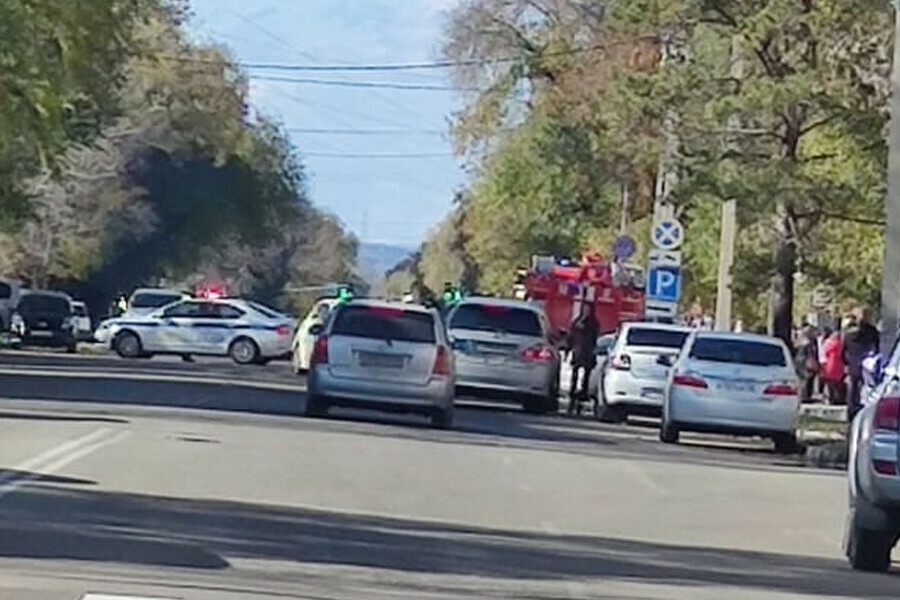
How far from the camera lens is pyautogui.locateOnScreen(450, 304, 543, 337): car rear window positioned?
123ft

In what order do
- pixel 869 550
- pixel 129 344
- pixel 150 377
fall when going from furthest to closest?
pixel 129 344, pixel 150 377, pixel 869 550

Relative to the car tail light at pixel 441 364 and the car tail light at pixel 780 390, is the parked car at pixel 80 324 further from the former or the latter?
the car tail light at pixel 780 390

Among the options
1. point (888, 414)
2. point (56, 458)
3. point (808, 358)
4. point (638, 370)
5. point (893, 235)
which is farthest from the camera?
point (808, 358)

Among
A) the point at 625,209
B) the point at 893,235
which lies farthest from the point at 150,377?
the point at 625,209

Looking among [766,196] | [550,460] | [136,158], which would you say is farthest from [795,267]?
[136,158]

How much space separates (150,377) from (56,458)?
67.1 feet

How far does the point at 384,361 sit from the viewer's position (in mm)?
30969

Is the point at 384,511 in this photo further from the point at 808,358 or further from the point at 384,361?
the point at 808,358

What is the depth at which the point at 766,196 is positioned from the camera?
42156mm

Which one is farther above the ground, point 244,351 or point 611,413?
point 244,351

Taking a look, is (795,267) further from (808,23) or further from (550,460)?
(550,460)

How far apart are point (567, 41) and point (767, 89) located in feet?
101

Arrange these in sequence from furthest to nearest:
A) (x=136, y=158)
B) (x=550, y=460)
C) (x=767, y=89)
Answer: (x=136, y=158)
(x=767, y=89)
(x=550, y=460)

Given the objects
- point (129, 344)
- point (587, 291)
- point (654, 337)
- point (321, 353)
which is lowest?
point (129, 344)
